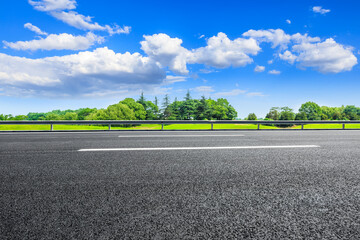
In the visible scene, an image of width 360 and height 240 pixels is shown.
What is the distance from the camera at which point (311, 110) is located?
97375 mm

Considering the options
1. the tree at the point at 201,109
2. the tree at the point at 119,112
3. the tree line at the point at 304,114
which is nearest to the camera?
the tree at the point at 119,112

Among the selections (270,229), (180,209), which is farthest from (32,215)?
(270,229)

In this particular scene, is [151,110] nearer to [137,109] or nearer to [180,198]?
[137,109]

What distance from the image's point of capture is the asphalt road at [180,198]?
1946mm

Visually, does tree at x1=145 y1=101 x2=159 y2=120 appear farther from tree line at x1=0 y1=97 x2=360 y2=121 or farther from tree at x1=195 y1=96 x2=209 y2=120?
tree at x1=195 y1=96 x2=209 y2=120

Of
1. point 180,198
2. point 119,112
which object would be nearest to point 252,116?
point 119,112

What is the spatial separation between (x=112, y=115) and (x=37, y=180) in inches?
2632

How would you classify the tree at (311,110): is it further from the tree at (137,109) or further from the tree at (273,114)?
the tree at (137,109)

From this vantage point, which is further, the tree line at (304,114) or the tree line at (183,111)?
the tree line at (304,114)

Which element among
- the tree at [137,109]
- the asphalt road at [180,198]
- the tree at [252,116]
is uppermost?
the tree at [137,109]

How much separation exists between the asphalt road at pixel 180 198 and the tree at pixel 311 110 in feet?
346

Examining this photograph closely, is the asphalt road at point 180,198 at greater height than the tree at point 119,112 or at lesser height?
lesser

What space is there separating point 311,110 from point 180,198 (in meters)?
111

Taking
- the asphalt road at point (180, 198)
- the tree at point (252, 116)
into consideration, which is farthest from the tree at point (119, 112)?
the asphalt road at point (180, 198)
